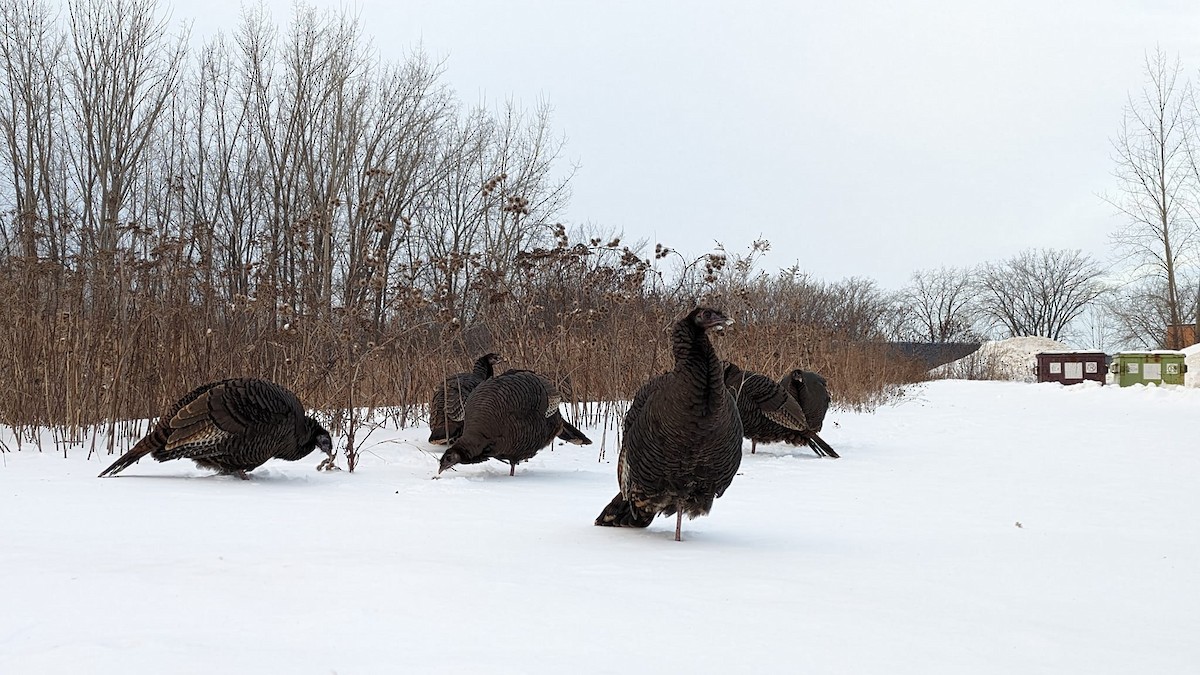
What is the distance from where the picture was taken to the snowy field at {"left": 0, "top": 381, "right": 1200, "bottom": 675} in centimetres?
217

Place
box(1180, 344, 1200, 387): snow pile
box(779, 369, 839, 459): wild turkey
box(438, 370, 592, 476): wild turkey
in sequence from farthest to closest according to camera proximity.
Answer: box(1180, 344, 1200, 387): snow pile
box(779, 369, 839, 459): wild turkey
box(438, 370, 592, 476): wild turkey

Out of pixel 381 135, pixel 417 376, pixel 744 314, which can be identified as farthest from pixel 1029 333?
pixel 417 376

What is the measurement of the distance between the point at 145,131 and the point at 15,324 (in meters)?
17.6

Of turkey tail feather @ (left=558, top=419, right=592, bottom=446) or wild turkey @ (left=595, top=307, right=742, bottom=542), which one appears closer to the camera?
wild turkey @ (left=595, top=307, right=742, bottom=542)

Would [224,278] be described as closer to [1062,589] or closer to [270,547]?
[270,547]

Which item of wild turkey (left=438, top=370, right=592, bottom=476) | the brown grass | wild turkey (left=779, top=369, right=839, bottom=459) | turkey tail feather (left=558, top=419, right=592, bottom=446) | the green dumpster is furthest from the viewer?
the green dumpster

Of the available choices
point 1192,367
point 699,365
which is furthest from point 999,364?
point 699,365

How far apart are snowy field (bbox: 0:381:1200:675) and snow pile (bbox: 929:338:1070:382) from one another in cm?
4330

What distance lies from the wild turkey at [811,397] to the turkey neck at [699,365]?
461 centimetres

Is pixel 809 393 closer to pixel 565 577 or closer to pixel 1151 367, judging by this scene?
pixel 565 577

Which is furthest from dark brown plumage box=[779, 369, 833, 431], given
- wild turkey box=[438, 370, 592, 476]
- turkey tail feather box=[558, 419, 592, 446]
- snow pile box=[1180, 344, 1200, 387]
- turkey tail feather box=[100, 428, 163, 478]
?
snow pile box=[1180, 344, 1200, 387]

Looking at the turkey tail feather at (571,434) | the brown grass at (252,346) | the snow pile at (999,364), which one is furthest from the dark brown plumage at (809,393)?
the snow pile at (999,364)

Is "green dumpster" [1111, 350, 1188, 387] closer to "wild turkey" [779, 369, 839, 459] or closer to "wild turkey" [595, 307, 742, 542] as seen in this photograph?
"wild turkey" [779, 369, 839, 459]

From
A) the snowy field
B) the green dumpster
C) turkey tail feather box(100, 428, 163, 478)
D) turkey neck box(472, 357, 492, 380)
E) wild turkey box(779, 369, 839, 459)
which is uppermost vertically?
the green dumpster
